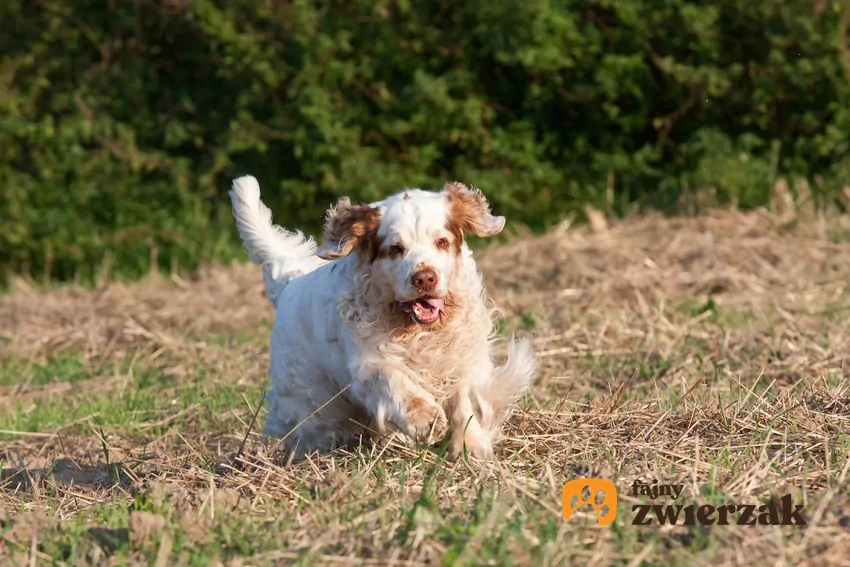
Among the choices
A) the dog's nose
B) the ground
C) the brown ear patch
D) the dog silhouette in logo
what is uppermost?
the brown ear patch

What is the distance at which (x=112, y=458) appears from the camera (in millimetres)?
4730

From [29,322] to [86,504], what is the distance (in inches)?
184

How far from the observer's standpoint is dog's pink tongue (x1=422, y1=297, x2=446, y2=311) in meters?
3.92

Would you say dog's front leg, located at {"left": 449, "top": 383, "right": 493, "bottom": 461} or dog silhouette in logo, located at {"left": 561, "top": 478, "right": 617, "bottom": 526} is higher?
dog silhouette in logo, located at {"left": 561, "top": 478, "right": 617, "bottom": 526}

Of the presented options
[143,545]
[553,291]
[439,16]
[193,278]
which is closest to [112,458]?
[143,545]

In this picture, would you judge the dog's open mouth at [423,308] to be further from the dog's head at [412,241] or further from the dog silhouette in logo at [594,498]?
the dog silhouette in logo at [594,498]

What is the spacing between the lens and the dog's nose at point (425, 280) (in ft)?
12.4

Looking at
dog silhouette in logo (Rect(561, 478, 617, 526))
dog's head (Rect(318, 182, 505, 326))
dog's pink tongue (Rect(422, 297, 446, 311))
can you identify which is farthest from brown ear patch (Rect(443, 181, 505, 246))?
dog silhouette in logo (Rect(561, 478, 617, 526))

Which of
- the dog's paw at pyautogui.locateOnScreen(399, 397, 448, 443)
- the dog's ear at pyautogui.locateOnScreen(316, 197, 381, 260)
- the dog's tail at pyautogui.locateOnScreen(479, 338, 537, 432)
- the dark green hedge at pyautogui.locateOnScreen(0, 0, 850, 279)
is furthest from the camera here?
the dark green hedge at pyautogui.locateOnScreen(0, 0, 850, 279)

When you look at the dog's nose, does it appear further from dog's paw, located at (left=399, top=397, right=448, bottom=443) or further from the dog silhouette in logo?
the dog silhouette in logo

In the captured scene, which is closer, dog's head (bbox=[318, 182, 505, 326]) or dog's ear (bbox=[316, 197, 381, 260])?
dog's head (bbox=[318, 182, 505, 326])

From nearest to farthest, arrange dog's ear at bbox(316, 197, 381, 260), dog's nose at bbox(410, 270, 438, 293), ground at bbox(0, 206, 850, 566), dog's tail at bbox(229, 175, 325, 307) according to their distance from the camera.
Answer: ground at bbox(0, 206, 850, 566) → dog's nose at bbox(410, 270, 438, 293) → dog's ear at bbox(316, 197, 381, 260) → dog's tail at bbox(229, 175, 325, 307)

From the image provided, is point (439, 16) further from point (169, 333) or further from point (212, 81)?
point (169, 333)

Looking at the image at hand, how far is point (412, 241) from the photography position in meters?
3.89
